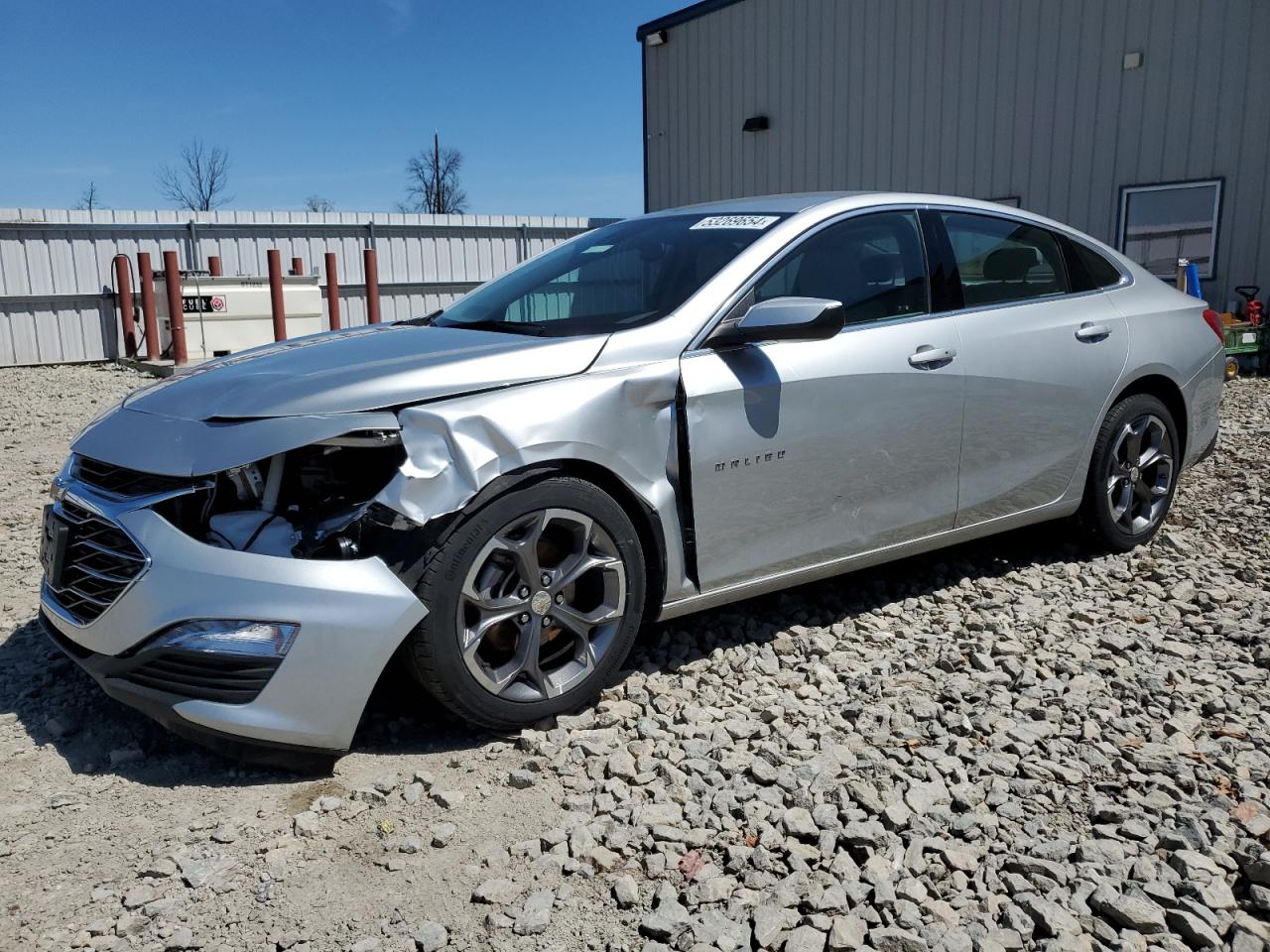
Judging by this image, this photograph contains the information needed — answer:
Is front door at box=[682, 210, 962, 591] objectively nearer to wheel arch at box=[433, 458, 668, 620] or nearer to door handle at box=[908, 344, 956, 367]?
door handle at box=[908, 344, 956, 367]

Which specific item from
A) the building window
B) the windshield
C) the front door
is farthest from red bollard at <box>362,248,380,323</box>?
the front door

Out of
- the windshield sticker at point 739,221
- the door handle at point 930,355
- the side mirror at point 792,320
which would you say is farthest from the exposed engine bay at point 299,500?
the door handle at point 930,355

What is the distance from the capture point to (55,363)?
47.6 ft

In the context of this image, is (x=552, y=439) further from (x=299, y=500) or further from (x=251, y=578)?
(x=251, y=578)

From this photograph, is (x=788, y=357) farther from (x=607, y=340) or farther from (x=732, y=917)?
(x=732, y=917)

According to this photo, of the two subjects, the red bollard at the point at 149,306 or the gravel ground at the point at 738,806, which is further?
the red bollard at the point at 149,306

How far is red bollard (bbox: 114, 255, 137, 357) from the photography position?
13.6m

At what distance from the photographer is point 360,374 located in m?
2.90

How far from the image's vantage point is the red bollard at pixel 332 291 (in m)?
15.1

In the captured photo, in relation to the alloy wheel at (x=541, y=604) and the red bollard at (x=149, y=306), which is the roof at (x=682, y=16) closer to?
the red bollard at (x=149, y=306)

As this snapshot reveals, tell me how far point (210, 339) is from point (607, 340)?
462 inches

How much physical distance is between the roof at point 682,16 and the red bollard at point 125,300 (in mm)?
9142

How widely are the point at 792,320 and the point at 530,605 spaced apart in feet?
3.89

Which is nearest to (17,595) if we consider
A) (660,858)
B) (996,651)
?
(660,858)
